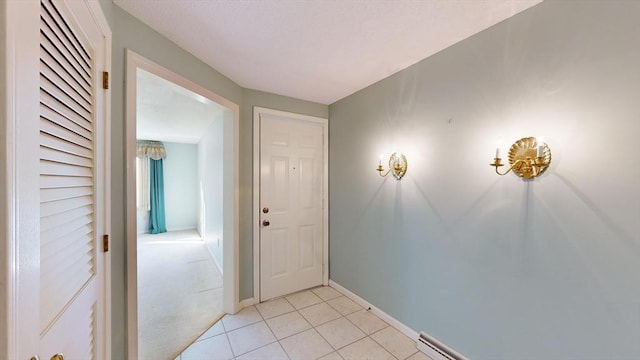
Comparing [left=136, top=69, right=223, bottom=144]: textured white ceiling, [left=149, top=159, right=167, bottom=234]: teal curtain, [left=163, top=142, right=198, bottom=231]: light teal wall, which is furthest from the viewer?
[left=163, top=142, right=198, bottom=231]: light teal wall

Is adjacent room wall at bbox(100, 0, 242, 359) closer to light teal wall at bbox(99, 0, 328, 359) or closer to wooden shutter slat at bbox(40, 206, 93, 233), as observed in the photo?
light teal wall at bbox(99, 0, 328, 359)

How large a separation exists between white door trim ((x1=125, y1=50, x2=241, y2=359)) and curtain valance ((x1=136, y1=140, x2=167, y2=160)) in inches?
178

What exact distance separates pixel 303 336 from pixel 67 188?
6.32 feet

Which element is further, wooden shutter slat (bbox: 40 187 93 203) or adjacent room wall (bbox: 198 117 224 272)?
adjacent room wall (bbox: 198 117 224 272)

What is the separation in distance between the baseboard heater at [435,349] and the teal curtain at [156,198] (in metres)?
6.23

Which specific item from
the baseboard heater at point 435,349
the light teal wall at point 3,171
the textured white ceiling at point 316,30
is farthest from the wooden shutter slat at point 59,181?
the baseboard heater at point 435,349

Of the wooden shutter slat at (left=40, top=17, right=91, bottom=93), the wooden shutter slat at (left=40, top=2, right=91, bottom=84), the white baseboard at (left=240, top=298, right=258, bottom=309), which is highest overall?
the wooden shutter slat at (left=40, top=2, right=91, bottom=84)

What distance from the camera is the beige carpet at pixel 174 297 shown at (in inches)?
78.0

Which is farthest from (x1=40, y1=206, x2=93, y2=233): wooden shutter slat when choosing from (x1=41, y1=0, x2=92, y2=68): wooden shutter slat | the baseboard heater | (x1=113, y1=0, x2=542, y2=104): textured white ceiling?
the baseboard heater

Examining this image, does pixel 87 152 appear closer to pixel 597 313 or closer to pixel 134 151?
pixel 134 151

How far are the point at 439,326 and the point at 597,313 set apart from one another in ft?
3.04

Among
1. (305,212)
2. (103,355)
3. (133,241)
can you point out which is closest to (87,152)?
(133,241)

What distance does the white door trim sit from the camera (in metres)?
1.34

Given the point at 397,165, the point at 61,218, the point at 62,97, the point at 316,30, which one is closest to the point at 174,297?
the point at 61,218
